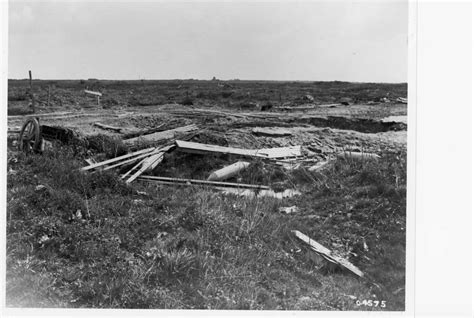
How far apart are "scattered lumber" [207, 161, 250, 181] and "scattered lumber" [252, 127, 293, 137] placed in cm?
116

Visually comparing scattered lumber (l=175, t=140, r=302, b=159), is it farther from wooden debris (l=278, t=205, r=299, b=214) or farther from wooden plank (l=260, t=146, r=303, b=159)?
wooden debris (l=278, t=205, r=299, b=214)

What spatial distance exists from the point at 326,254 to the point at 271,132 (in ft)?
10.4

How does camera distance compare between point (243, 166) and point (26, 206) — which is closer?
point (26, 206)

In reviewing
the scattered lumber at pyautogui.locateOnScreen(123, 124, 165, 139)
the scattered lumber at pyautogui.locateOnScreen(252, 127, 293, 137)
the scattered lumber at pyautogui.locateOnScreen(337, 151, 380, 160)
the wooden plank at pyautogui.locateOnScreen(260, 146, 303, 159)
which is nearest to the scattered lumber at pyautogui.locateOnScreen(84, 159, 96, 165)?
the scattered lumber at pyautogui.locateOnScreen(123, 124, 165, 139)

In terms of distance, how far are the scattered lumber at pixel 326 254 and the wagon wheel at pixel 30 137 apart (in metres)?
4.45

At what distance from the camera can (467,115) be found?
205 inches

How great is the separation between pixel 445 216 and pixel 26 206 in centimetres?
554

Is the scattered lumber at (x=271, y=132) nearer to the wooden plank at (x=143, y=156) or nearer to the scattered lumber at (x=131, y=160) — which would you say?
the wooden plank at (x=143, y=156)

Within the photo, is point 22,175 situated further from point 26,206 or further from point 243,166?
point 243,166

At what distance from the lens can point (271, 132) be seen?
7.92 meters

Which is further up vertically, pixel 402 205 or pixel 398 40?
pixel 398 40

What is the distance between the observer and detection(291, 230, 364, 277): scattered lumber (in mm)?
5250

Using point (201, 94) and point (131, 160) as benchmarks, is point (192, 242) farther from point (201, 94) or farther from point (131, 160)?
point (201, 94)

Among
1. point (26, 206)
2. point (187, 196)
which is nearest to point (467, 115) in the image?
point (187, 196)
